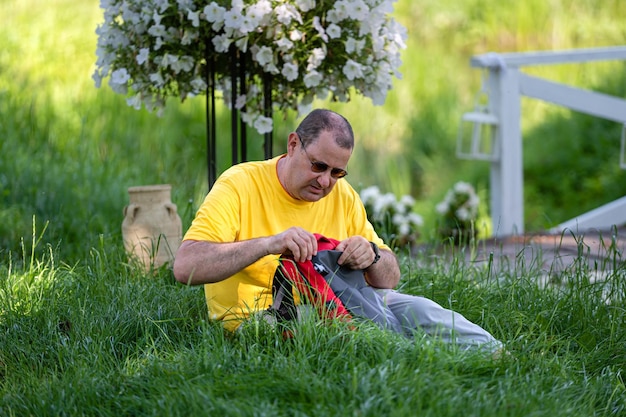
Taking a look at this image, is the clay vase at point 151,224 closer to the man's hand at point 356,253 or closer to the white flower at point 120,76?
the white flower at point 120,76

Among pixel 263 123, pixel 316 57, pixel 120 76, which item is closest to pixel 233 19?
pixel 316 57

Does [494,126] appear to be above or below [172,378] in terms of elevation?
above

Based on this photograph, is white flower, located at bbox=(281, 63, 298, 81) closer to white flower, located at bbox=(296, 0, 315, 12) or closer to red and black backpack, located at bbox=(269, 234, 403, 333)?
white flower, located at bbox=(296, 0, 315, 12)

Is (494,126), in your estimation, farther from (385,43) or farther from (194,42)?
(194,42)

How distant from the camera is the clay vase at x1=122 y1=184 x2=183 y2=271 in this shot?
514 cm

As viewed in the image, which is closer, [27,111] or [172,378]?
[172,378]

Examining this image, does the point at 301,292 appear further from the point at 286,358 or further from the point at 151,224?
the point at 151,224

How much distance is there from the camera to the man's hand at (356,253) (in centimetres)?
358

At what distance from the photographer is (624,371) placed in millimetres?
3721

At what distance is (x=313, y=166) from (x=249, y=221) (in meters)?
0.36

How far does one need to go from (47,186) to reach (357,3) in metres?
2.87

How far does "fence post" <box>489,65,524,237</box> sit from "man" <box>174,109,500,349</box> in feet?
12.7

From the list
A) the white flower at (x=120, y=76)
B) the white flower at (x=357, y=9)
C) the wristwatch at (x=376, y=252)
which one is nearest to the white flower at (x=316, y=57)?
the white flower at (x=357, y=9)

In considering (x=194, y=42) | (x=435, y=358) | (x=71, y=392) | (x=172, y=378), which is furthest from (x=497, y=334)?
(x=194, y=42)
